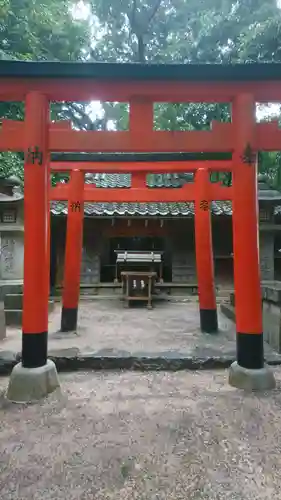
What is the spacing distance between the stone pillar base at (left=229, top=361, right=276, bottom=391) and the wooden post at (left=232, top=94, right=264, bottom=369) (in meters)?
0.07

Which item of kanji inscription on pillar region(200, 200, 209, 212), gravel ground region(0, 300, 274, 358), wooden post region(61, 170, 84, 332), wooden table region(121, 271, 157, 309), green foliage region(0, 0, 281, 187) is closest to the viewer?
gravel ground region(0, 300, 274, 358)

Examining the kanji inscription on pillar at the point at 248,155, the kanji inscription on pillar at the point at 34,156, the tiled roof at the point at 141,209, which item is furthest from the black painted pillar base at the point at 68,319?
the tiled roof at the point at 141,209

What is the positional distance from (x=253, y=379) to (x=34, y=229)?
2.67 m

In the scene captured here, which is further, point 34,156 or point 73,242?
point 73,242

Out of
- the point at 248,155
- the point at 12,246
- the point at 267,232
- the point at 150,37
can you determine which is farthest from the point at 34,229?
the point at 150,37

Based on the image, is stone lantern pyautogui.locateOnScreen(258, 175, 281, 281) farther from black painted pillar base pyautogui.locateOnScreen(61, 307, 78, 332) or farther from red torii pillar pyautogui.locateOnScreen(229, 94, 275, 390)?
red torii pillar pyautogui.locateOnScreen(229, 94, 275, 390)

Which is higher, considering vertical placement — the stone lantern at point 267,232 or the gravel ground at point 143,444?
the stone lantern at point 267,232

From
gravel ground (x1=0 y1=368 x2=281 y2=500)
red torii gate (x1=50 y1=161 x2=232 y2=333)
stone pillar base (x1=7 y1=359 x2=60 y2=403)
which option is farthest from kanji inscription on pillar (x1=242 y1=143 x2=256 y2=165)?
stone pillar base (x1=7 y1=359 x2=60 y2=403)

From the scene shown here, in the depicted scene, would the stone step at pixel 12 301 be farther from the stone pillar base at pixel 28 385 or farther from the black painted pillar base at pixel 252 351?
the black painted pillar base at pixel 252 351

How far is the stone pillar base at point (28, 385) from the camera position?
3.30m

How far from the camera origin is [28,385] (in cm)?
334

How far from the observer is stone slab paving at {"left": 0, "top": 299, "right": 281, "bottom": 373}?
422cm

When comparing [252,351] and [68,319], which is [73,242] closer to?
[68,319]

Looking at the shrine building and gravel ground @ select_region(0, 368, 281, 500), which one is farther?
the shrine building
